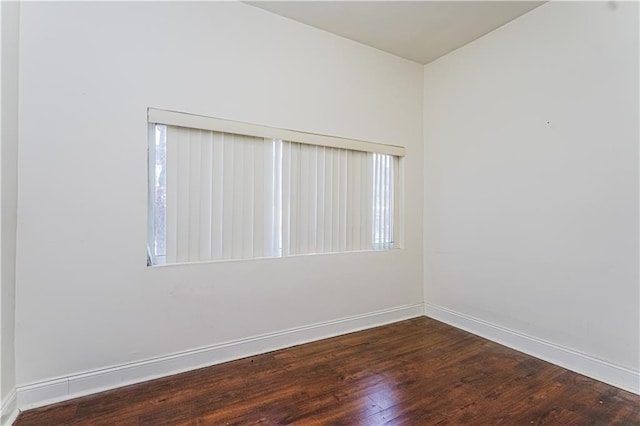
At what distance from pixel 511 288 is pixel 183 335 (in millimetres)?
2725

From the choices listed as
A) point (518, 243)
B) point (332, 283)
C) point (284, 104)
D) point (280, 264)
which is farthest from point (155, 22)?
point (518, 243)

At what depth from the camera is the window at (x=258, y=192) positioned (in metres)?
2.23

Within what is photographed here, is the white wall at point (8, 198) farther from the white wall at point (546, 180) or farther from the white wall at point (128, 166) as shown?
the white wall at point (546, 180)

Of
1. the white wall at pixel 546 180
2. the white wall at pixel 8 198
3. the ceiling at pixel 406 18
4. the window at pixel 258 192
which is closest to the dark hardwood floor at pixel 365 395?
the white wall at pixel 8 198

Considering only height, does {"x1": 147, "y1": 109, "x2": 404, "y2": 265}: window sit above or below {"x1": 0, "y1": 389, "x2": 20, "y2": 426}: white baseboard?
above

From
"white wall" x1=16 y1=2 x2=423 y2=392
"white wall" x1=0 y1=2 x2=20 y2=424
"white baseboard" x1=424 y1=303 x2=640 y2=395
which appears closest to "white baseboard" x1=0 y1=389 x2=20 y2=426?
"white wall" x1=0 y1=2 x2=20 y2=424

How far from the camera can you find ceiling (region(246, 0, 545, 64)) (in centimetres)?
249

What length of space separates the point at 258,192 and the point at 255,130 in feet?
1.67

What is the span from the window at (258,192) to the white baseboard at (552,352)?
1.09 metres

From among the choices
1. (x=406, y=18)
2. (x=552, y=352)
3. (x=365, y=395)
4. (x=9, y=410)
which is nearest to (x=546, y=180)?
(x=552, y=352)

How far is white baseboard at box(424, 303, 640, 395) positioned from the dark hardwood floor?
3.1 inches

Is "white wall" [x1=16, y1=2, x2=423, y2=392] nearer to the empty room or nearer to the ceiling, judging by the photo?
the empty room

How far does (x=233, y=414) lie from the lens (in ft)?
5.65

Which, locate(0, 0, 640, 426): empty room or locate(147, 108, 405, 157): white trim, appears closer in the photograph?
locate(0, 0, 640, 426): empty room
